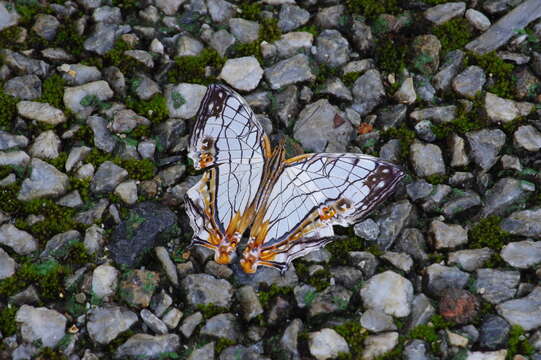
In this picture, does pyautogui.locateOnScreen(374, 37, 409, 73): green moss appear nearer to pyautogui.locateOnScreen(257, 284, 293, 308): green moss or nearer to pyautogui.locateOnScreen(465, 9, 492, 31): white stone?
pyautogui.locateOnScreen(465, 9, 492, 31): white stone

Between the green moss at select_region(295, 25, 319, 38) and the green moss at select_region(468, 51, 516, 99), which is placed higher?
the green moss at select_region(295, 25, 319, 38)

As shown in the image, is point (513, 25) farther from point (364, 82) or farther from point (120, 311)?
point (120, 311)

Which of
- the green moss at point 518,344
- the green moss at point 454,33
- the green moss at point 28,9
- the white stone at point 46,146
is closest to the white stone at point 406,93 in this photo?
the green moss at point 454,33

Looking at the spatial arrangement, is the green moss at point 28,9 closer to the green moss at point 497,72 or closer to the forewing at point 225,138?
the forewing at point 225,138

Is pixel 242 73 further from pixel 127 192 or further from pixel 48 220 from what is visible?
pixel 48 220

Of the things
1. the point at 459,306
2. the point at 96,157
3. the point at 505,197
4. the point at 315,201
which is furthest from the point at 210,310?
the point at 505,197

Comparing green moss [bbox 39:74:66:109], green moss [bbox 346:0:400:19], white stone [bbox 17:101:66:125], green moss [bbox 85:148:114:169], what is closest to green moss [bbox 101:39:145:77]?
green moss [bbox 39:74:66:109]

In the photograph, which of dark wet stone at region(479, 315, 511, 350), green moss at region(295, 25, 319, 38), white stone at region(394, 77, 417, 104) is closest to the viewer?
dark wet stone at region(479, 315, 511, 350)
